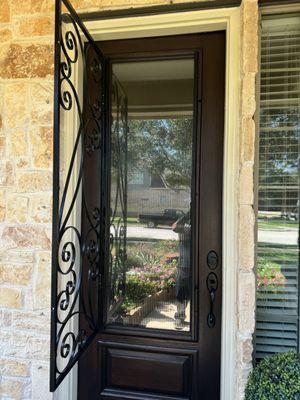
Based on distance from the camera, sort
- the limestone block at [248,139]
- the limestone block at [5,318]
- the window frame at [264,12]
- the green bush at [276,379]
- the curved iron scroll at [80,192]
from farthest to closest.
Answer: the limestone block at [5,318] → the curved iron scroll at [80,192] → the window frame at [264,12] → the limestone block at [248,139] → the green bush at [276,379]

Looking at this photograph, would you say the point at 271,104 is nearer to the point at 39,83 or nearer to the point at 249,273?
the point at 249,273

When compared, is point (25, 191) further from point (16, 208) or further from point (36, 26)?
point (36, 26)

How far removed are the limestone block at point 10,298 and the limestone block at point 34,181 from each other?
55cm

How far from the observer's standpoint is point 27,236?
1.75 m

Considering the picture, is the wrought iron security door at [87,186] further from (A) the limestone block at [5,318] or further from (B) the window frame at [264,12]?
(B) the window frame at [264,12]

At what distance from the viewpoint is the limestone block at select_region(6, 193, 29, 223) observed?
175cm

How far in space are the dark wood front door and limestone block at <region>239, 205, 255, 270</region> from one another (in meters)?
0.29

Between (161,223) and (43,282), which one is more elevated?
(161,223)

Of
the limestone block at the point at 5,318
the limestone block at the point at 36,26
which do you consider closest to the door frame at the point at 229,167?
the limestone block at the point at 36,26

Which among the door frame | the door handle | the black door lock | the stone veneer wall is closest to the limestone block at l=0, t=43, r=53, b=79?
the stone veneer wall

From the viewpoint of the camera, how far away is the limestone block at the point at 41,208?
173 centimetres

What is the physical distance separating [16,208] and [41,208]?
0.48 ft

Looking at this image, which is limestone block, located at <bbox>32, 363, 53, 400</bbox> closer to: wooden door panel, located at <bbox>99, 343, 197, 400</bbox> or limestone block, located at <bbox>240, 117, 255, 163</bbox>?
wooden door panel, located at <bbox>99, 343, 197, 400</bbox>

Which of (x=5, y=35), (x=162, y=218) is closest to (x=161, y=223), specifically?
(x=162, y=218)
